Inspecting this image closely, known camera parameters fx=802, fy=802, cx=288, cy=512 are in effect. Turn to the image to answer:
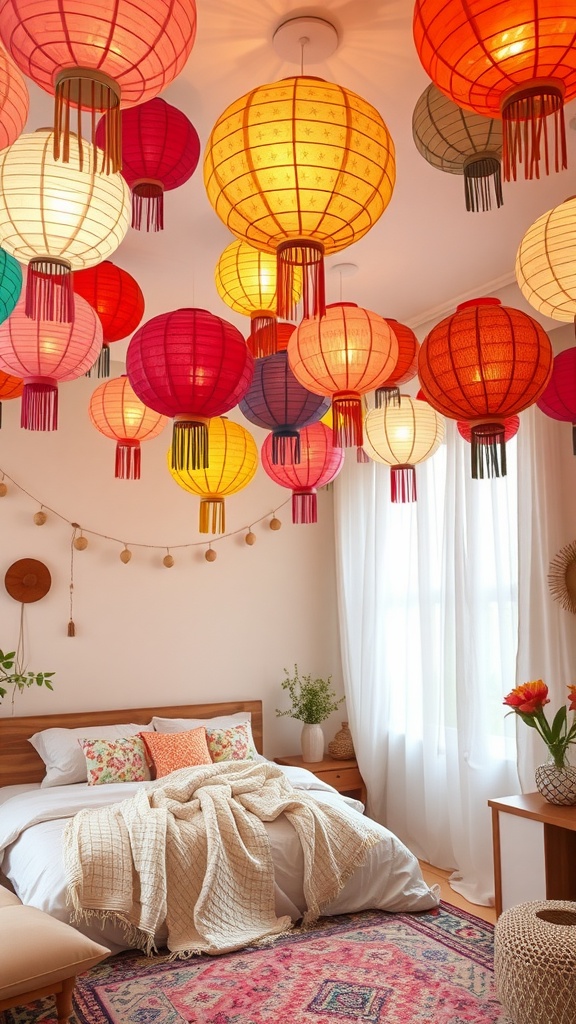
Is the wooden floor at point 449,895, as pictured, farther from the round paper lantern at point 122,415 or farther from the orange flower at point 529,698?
the round paper lantern at point 122,415

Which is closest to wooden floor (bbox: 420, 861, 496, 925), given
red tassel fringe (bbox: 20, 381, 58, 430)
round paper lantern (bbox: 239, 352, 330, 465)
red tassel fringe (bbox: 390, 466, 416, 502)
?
red tassel fringe (bbox: 390, 466, 416, 502)

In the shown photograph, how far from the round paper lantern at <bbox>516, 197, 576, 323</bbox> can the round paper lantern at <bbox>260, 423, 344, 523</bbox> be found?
0.98 meters

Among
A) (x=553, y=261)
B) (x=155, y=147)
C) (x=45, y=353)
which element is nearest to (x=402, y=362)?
(x=553, y=261)

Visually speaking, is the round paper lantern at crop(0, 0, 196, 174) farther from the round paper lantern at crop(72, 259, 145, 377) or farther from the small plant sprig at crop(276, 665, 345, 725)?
the small plant sprig at crop(276, 665, 345, 725)

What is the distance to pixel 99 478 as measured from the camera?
493cm

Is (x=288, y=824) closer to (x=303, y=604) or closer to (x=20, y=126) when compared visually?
(x=303, y=604)

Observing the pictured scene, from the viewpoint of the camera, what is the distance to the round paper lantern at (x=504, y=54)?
1.16 meters

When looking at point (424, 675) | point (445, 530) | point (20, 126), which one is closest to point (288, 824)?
point (424, 675)

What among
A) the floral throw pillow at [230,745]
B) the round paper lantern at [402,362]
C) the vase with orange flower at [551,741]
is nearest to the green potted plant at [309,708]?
the floral throw pillow at [230,745]

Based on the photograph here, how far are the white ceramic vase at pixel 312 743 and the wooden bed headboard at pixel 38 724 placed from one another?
56cm

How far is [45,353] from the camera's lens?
6.68ft

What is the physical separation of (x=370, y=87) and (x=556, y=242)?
1.14m

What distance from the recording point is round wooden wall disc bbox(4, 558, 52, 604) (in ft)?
14.9

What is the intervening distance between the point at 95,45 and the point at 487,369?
115 cm
